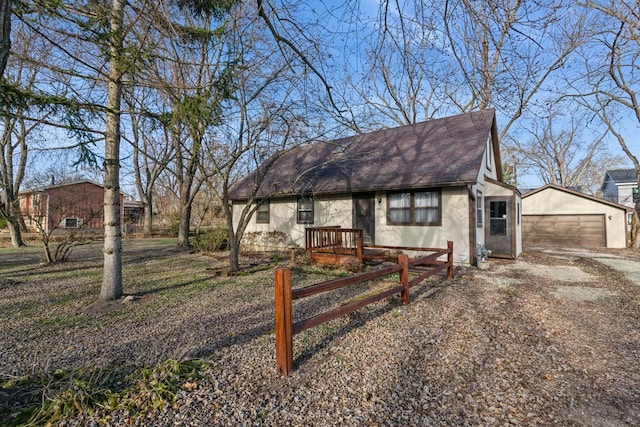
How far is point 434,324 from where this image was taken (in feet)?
14.8

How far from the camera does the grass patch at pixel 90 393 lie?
231cm

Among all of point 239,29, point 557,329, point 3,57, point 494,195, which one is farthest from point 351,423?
point 494,195

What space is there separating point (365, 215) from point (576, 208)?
1244cm

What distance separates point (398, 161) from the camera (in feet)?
37.3

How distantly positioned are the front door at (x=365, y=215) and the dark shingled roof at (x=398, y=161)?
62 centimetres

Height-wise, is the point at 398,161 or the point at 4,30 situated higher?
the point at 398,161

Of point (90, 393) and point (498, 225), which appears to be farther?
point (498, 225)

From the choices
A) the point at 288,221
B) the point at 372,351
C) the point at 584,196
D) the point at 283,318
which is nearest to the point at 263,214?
the point at 288,221

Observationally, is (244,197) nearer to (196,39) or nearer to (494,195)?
(196,39)

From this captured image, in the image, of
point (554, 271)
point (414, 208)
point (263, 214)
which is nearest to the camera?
point (554, 271)

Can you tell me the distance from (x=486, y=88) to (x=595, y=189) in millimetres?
51181

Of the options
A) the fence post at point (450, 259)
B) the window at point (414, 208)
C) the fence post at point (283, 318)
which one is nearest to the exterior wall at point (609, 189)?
the window at point (414, 208)

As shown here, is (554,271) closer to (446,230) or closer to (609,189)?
(446,230)

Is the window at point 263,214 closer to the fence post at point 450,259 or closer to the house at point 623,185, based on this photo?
the fence post at point 450,259
